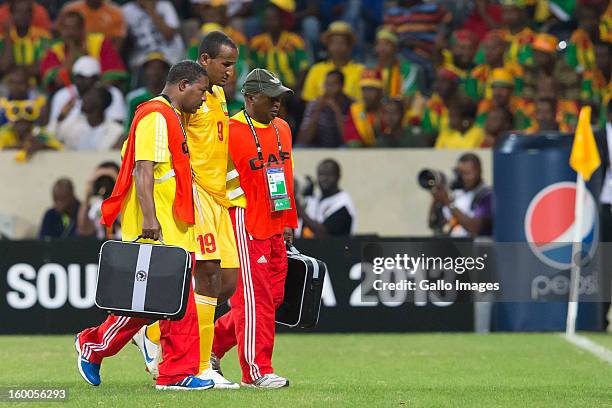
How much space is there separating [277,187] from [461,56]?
9357 millimetres

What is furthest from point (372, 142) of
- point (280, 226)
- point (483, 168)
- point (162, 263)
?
point (162, 263)

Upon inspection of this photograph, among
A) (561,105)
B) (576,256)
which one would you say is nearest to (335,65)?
(561,105)

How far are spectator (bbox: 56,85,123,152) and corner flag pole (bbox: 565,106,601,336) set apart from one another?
5.59 metres

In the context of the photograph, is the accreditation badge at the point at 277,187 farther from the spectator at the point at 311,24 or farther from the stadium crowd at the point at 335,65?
the spectator at the point at 311,24

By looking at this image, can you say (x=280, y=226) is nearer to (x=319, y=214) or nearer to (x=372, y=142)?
(x=319, y=214)

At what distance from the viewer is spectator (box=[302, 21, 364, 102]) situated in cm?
1755

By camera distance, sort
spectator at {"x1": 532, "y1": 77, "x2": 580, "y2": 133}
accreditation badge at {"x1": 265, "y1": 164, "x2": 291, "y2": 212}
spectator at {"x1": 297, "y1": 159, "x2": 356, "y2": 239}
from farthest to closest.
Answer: spectator at {"x1": 532, "y1": 77, "x2": 580, "y2": 133} → spectator at {"x1": 297, "y1": 159, "x2": 356, "y2": 239} → accreditation badge at {"x1": 265, "y1": 164, "x2": 291, "y2": 212}

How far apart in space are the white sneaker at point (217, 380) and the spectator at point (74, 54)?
371 inches

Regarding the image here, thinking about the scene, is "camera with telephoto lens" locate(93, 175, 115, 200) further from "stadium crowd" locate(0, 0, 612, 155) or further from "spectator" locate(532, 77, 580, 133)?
"spectator" locate(532, 77, 580, 133)

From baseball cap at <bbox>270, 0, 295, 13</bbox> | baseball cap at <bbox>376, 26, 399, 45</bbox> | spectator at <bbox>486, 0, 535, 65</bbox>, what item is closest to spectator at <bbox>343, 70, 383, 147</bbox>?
baseball cap at <bbox>376, 26, 399, 45</bbox>

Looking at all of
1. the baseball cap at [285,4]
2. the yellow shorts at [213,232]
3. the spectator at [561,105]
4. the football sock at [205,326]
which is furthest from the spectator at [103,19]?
the football sock at [205,326]

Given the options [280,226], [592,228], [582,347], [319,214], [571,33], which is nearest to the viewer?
[280,226]

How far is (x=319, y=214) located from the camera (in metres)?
15.2

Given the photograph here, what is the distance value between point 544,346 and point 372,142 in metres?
4.67
